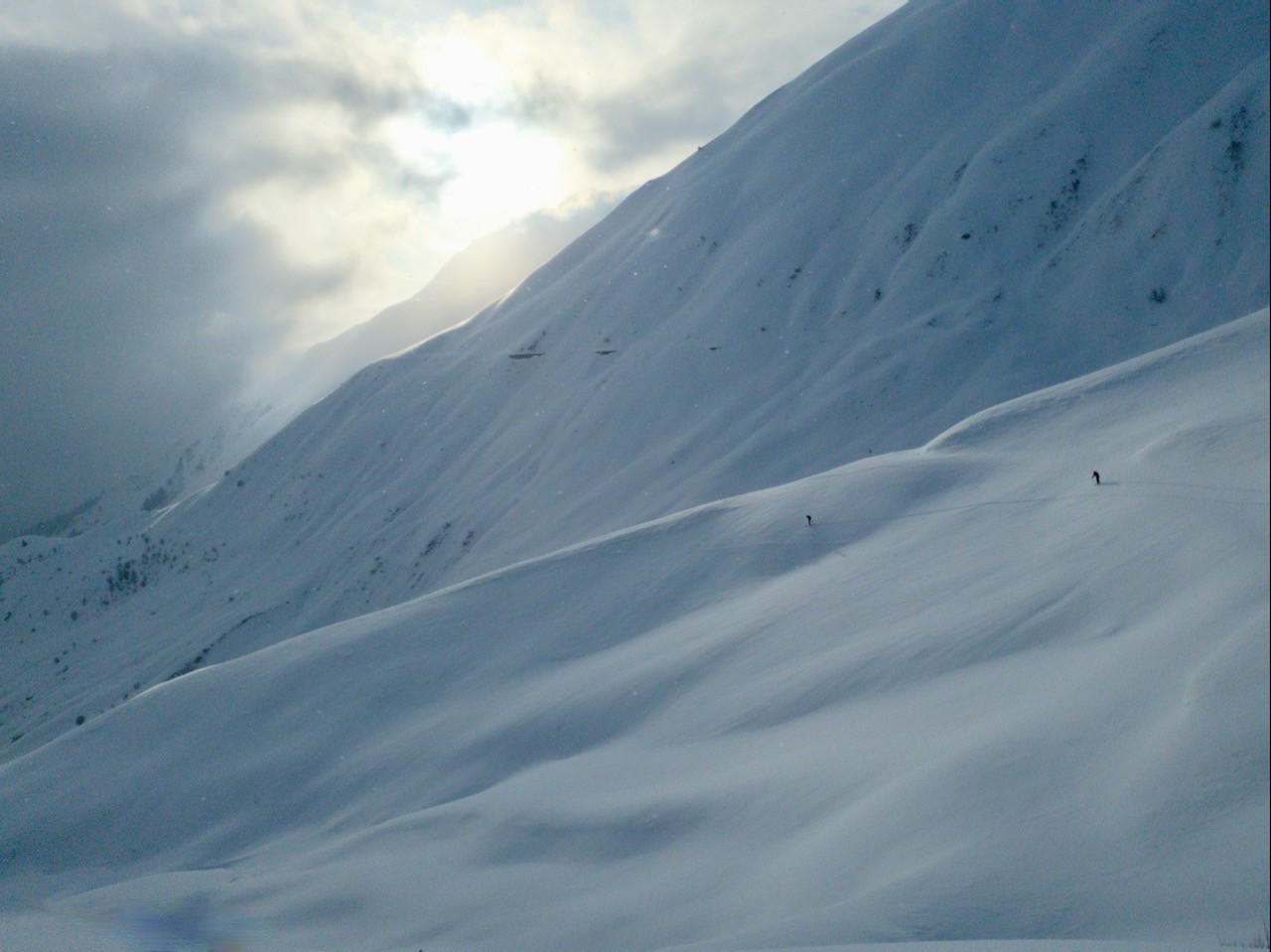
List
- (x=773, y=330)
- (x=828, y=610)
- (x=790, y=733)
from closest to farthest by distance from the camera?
(x=790, y=733) → (x=828, y=610) → (x=773, y=330)

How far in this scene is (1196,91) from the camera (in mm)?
21375

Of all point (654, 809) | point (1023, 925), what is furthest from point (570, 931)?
point (1023, 925)

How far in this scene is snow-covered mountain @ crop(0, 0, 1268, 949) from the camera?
575 cm

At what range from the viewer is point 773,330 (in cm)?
3338

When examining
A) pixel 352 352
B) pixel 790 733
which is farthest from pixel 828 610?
pixel 352 352

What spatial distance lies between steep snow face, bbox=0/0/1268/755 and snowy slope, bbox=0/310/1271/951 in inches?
237

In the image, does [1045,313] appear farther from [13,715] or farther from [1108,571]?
[13,715]

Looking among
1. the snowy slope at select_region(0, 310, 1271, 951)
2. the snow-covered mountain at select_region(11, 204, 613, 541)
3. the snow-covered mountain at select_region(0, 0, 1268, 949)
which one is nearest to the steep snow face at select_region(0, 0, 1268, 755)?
the snow-covered mountain at select_region(0, 0, 1268, 949)

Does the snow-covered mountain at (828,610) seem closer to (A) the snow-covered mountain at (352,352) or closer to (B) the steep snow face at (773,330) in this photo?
A: (B) the steep snow face at (773,330)

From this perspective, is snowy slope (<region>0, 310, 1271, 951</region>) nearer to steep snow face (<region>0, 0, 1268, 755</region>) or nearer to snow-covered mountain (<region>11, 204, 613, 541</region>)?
steep snow face (<region>0, 0, 1268, 755</region>)

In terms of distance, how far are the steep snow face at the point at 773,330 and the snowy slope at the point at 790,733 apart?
6.01 metres

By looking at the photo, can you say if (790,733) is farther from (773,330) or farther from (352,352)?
(352,352)

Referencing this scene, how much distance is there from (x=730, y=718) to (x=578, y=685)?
336 cm

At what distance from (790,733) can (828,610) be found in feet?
9.02
